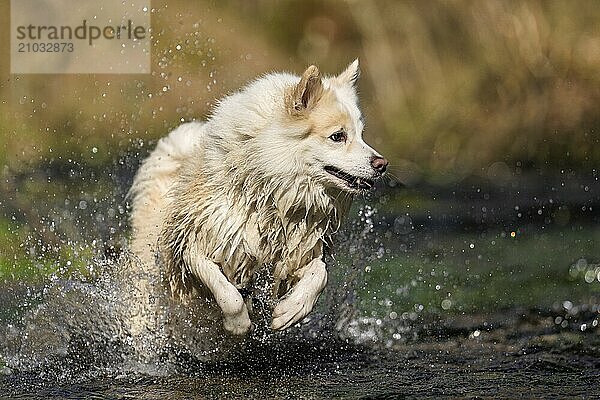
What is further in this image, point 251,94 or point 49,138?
point 49,138

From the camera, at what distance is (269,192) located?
19.0 ft

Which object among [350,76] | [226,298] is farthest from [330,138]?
[226,298]

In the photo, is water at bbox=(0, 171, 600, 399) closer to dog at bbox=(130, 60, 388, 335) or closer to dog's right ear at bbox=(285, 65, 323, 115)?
dog at bbox=(130, 60, 388, 335)

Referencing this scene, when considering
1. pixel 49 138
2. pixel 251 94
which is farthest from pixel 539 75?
pixel 251 94

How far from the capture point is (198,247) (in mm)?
5906

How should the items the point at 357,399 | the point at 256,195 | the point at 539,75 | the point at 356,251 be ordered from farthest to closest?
the point at 539,75 → the point at 356,251 → the point at 256,195 → the point at 357,399

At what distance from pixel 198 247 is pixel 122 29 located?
7.77 metres

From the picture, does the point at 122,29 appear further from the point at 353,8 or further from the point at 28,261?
the point at 28,261

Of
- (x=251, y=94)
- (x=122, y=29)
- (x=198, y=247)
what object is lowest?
(x=198, y=247)

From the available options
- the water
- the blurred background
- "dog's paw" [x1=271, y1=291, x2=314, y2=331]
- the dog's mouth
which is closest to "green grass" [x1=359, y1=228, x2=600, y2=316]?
the water

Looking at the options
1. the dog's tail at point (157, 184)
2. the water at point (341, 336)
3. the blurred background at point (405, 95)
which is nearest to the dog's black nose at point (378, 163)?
the water at point (341, 336)

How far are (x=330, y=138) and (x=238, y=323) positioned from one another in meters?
1.09

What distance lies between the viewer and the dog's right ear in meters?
5.49

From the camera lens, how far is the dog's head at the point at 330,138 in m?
5.48
